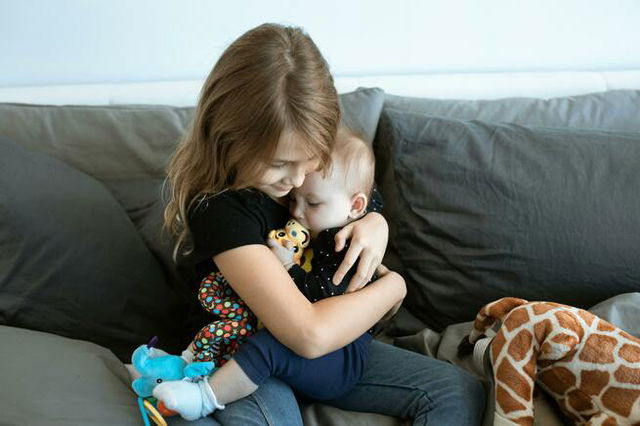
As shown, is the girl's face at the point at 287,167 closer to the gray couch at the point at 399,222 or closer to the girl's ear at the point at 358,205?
the girl's ear at the point at 358,205

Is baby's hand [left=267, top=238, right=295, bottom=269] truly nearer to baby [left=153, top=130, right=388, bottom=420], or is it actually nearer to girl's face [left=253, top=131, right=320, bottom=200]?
baby [left=153, top=130, right=388, bottom=420]

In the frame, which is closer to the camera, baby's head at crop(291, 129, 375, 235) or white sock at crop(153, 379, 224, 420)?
white sock at crop(153, 379, 224, 420)

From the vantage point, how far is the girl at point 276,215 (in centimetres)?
98

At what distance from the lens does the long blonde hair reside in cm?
97

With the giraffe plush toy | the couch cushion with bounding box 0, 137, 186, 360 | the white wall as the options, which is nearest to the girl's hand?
the giraffe plush toy

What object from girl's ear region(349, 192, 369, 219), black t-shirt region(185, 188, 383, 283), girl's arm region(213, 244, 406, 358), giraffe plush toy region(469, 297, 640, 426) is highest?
black t-shirt region(185, 188, 383, 283)

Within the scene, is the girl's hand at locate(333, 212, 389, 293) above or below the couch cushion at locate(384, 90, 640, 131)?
below

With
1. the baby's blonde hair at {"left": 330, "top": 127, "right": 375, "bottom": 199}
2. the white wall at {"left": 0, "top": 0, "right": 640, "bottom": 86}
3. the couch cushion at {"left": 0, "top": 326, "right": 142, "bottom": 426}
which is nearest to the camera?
the couch cushion at {"left": 0, "top": 326, "right": 142, "bottom": 426}

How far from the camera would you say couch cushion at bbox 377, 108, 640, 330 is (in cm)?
128

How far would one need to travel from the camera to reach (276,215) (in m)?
1.17

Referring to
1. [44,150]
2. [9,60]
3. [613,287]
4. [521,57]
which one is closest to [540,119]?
[521,57]

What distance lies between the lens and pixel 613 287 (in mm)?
1282

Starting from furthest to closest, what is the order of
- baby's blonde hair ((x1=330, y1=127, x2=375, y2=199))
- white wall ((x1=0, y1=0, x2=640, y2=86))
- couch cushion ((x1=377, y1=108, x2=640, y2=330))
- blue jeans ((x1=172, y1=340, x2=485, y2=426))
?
white wall ((x1=0, y1=0, x2=640, y2=86)) → couch cushion ((x1=377, y1=108, x2=640, y2=330)) → baby's blonde hair ((x1=330, y1=127, x2=375, y2=199)) → blue jeans ((x1=172, y1=340, x2=485, y2=426))

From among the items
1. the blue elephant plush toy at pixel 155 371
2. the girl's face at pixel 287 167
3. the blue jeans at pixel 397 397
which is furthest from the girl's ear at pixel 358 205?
the blue elephant plush toy at pixel 155 371
